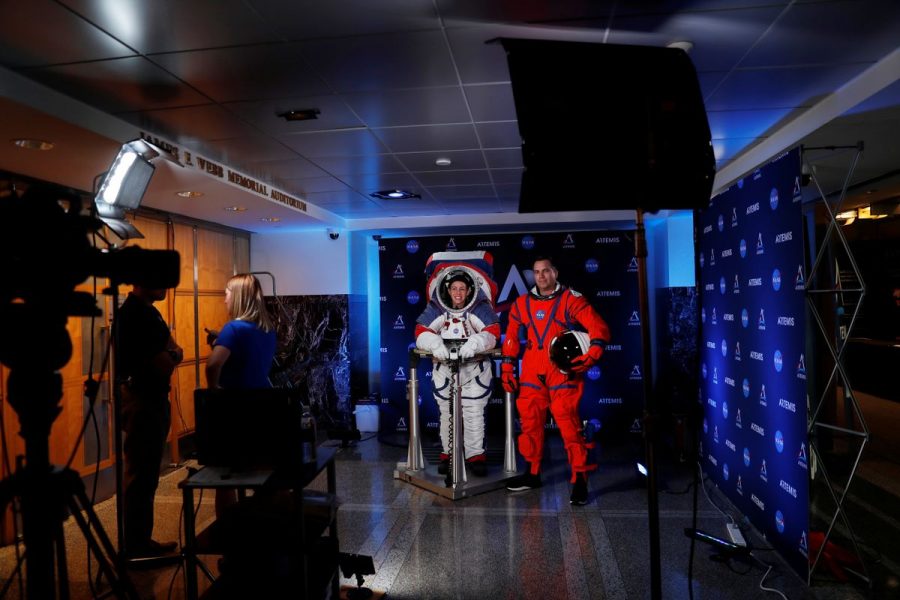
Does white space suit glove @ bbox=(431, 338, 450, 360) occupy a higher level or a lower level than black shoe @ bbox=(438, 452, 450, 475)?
higher

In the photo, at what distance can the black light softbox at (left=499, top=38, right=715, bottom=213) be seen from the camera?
167 cm

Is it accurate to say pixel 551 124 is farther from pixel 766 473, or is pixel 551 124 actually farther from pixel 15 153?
pixel 15 153

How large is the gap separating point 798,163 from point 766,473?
1723 mm

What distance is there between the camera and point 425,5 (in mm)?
2074

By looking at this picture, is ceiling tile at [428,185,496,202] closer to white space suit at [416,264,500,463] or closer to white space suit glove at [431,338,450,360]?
white space suit at [416,264,500,463]

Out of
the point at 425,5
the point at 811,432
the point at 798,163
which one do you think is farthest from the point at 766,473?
the point at 425,5

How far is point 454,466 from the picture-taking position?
4.12 metres

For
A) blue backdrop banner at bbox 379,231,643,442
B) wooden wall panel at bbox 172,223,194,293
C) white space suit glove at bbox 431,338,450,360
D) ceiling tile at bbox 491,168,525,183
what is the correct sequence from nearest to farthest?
white space suit glove at bbox 431,338,450,360
ceiling tile at bbox 491,168,525,183
wooden wall panel at bbox 172,223,194,293
blue backdrop banner at bbox 379,231,643,442

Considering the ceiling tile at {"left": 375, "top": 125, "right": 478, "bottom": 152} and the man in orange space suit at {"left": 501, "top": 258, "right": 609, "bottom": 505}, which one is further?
the man in orange space suit at {"left": 501, "top": 258, "right": 609, "bottom": 505}

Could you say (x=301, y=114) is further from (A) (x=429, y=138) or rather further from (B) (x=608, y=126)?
(B) (x=608, y=126)

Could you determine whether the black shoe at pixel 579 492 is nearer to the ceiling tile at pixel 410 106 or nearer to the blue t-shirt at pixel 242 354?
the blue t-shirt at pixel 242 354

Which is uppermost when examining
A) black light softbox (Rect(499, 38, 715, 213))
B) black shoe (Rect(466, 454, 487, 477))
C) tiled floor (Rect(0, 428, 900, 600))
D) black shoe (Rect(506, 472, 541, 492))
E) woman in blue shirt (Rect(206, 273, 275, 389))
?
black light softbox (Rect(499, 38, 715, 213))

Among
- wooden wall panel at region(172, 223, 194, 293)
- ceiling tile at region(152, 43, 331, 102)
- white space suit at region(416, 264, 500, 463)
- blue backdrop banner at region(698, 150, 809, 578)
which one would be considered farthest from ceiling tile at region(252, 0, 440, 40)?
wooden wall panel at region(172, 223, 194, 293)

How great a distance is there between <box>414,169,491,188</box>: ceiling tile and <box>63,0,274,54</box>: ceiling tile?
2.51 metres
